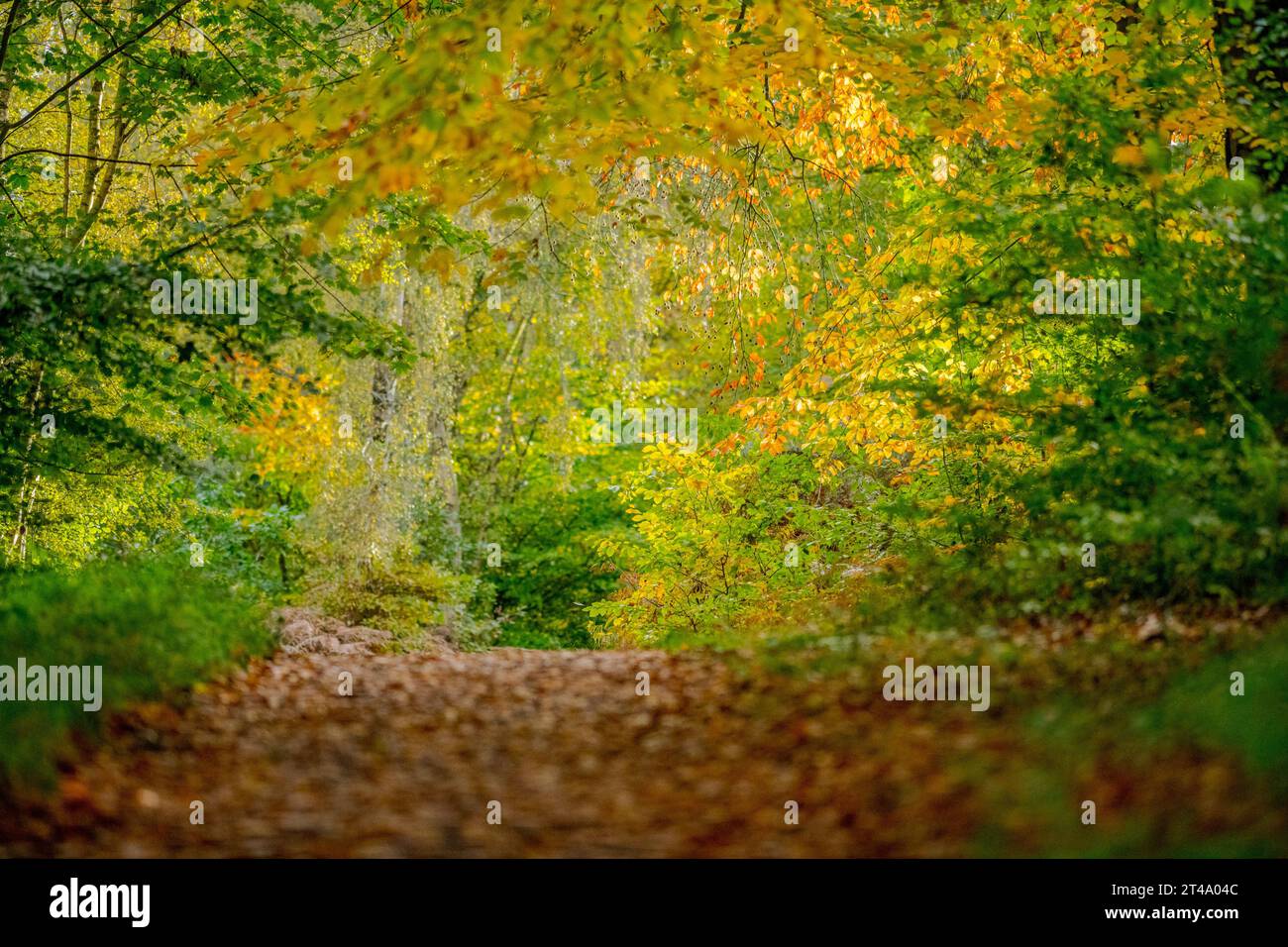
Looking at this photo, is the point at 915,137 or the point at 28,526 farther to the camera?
the point at 915,137

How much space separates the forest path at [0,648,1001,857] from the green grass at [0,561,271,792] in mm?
157

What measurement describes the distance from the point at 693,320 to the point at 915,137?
409cm

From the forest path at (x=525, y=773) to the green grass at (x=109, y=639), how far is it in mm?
157

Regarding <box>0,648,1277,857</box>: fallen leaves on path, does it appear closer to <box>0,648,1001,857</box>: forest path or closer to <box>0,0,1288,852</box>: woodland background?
<box>0,648,1001,857</box>: forest path

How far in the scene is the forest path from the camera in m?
3.99

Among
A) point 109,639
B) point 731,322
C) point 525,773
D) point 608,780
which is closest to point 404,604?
point 731,322

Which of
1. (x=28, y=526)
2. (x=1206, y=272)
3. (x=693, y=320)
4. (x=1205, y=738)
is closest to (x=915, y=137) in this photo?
(x=693, y=320)

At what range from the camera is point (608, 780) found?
4.61 metres

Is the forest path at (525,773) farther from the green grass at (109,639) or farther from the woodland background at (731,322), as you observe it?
the woodland background at (731,322)

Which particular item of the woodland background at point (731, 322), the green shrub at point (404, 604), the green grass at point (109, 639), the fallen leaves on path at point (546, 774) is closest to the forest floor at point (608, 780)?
the fallen leaves on path at point (546, 774)

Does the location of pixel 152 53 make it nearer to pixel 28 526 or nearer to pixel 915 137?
pixel 28 526

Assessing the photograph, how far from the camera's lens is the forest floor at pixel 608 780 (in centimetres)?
375

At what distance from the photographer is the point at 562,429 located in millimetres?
17078
